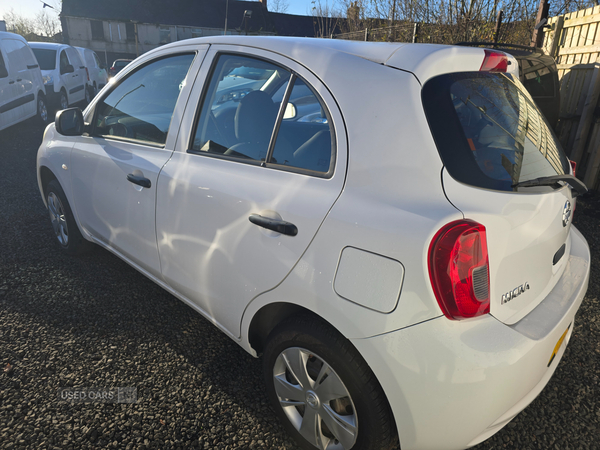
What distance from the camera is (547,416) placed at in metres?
2.24

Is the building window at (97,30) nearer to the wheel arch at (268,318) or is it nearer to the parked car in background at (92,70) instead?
the parked car in background at (92,70)

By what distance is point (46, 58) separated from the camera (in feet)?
37.7

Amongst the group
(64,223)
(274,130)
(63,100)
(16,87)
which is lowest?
(64,223)

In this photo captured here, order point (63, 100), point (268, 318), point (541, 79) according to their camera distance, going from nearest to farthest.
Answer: point (268, 318)
point (541, 79)
point (63, 100)

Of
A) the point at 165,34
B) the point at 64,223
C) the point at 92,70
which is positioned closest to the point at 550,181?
the point at 64,223

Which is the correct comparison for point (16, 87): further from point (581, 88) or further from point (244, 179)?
point (581, 88)

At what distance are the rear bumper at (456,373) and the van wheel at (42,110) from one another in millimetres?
10866

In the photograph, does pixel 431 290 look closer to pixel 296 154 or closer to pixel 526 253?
pixel 526 253

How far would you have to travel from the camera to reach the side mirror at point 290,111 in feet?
6.03

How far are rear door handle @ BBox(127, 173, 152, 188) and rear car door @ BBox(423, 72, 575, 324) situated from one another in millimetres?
1612

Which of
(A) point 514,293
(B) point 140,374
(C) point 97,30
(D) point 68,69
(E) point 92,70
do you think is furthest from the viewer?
(C) point 97,30

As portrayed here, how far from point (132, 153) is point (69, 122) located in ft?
2.73

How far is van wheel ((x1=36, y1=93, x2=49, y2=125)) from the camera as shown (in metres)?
9.81

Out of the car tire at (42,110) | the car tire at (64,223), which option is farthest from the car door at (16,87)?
the car tire at (64,223)
